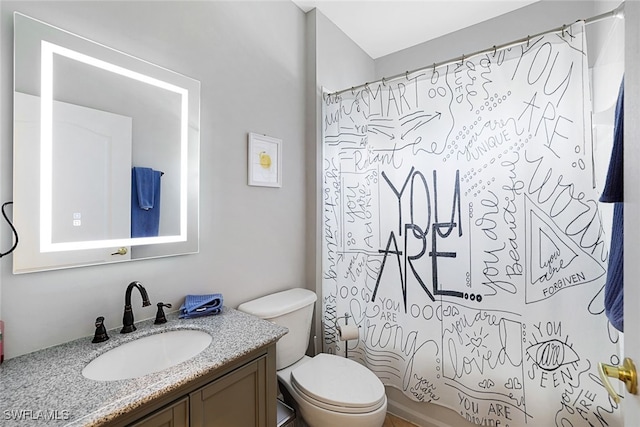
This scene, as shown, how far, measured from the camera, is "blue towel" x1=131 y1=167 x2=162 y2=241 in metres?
1.23

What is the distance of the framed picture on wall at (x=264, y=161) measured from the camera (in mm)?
1669

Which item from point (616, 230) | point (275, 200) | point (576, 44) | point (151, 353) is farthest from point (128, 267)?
point (576, 44)

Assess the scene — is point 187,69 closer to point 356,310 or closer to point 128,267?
point 128,267

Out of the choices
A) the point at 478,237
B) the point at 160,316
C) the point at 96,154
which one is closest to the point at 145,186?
the point at 96,154

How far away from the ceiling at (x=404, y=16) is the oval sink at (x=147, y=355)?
2.14m

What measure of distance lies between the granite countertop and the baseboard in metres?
1.28

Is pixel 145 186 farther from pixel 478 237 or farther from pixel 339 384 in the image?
pixel 478 237

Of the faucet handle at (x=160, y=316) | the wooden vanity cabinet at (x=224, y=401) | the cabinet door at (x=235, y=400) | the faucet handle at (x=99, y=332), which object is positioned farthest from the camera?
the faucet handle at (x=160, y=316)

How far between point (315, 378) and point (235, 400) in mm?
572

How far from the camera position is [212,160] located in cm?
149

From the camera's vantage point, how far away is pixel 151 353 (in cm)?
114

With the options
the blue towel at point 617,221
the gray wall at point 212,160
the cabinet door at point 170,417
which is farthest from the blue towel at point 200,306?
the blue towel at point 617,221

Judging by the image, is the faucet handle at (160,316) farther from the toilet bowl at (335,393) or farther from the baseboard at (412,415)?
the baseboard at (412,415)

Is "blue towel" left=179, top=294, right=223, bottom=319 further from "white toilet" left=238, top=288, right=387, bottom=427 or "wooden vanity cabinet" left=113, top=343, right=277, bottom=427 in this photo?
"wooden vanity cabinet" left=113, top=343, right=277, bottom=427
